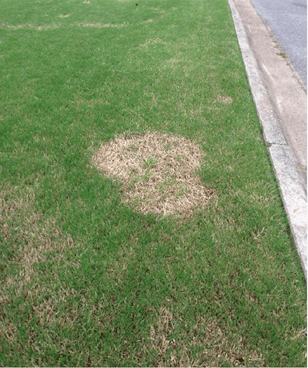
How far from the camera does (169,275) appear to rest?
2.24 meters

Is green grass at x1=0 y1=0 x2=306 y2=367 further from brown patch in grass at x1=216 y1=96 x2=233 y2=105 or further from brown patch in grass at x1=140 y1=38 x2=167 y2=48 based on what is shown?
brown patch in grass at x1=140 y1=38 x2=167 y2=48

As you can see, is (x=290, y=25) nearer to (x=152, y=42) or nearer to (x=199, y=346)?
(x=152, y=42)

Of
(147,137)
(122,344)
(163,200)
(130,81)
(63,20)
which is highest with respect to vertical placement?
(63,20)

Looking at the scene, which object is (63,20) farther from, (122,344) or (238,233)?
(122,344)

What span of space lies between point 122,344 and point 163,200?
1403mm

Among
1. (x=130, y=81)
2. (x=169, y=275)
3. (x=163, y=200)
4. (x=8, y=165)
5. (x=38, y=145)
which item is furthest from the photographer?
(x=130, y=81)

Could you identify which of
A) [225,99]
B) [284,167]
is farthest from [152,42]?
[284,167]

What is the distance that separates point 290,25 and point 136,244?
32.0ft

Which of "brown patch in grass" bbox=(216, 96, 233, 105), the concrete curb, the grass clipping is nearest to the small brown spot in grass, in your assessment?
"brown patch in grass" bbox=(216, 96, 233, 105)

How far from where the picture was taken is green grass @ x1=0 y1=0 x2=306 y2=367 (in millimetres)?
1894

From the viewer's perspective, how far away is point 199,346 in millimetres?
1872

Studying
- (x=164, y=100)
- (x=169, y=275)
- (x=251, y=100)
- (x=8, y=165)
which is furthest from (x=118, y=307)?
(x=251, y=100)

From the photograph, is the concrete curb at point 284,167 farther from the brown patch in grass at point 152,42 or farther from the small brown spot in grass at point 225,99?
the brown patch in grass at point 152,42

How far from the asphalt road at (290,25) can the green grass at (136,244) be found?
2759 mm
